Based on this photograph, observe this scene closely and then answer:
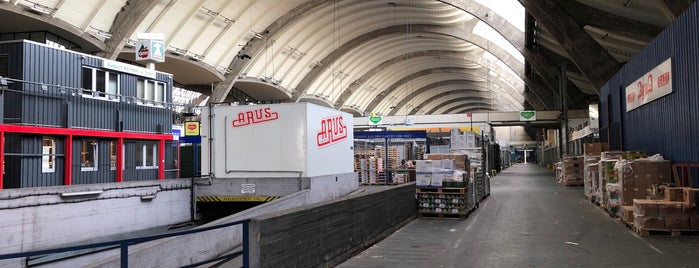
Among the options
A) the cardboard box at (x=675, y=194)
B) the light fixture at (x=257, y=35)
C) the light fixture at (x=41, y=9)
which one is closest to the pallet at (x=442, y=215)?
the cardboard box at (x=675, y=194)

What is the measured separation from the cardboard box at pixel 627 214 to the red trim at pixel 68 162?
16.5 meters

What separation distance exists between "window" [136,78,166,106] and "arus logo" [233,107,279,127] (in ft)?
25.5

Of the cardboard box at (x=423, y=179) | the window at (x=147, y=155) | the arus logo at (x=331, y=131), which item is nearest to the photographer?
the cardboard box at (x=423, y=179)

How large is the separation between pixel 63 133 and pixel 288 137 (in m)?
8.01

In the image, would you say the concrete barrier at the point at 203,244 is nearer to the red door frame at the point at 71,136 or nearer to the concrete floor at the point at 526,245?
the concrete floor at the point at 526,245

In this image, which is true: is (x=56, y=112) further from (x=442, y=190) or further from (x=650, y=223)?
(x=650, y=223)

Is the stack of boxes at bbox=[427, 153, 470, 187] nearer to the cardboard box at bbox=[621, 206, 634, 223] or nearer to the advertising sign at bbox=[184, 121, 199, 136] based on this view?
the cardboard box at bbox=[621, 206, 634, 223]

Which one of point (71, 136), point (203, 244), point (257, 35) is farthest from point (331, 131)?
point (257, 35)

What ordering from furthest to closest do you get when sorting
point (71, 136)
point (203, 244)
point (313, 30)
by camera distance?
point (313, 30) → point (71, 136) → point (203, 244)

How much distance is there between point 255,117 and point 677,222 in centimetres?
1069

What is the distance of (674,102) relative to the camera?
1232cm

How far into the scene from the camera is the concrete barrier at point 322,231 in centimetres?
597

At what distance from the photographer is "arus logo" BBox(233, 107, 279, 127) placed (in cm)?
1498

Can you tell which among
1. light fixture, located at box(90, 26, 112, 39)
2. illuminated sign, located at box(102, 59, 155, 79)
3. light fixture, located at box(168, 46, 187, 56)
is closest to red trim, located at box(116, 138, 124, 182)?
illuminated sign, located at box(102, 59, 155, 79)
